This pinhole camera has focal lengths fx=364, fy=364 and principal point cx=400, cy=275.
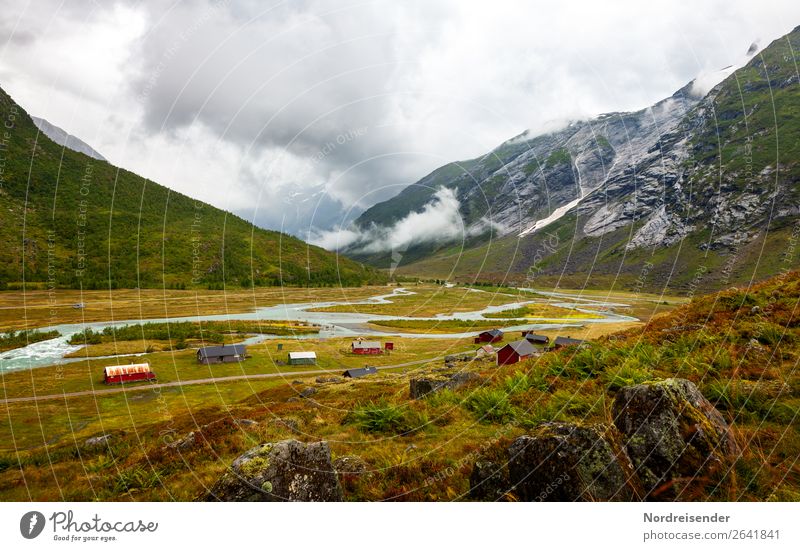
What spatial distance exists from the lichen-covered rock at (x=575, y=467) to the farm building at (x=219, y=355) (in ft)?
224

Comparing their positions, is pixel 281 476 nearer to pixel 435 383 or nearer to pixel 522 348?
pixel 435 383

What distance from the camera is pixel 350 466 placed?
28.7ft

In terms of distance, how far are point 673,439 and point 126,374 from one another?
212ft

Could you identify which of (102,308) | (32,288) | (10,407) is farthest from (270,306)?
(10,407)

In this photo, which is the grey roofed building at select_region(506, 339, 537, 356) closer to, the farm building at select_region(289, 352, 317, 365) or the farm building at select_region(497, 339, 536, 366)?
the farm building at select_region(497, 339, 536, 366)

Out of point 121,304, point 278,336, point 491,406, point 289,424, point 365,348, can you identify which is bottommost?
point 365,348

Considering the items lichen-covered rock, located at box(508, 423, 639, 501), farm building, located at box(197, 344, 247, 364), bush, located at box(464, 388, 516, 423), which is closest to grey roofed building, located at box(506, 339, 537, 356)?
bush, located at box(464, 388, 516, 423)

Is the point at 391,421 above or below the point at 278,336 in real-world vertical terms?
above

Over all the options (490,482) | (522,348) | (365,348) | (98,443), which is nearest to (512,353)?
(522,348)

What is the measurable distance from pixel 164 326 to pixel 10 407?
2256 inches

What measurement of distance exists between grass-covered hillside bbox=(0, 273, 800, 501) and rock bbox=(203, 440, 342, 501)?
119 centimetres

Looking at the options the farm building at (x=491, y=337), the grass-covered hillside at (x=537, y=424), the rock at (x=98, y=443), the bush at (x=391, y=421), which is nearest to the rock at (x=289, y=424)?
the grass-covered hillside at (x=537, y=424)

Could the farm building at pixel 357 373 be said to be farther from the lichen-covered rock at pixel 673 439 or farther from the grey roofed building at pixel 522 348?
the lichen-covered rock at pixel 673 439

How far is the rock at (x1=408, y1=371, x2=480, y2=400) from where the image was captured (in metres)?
18.3
